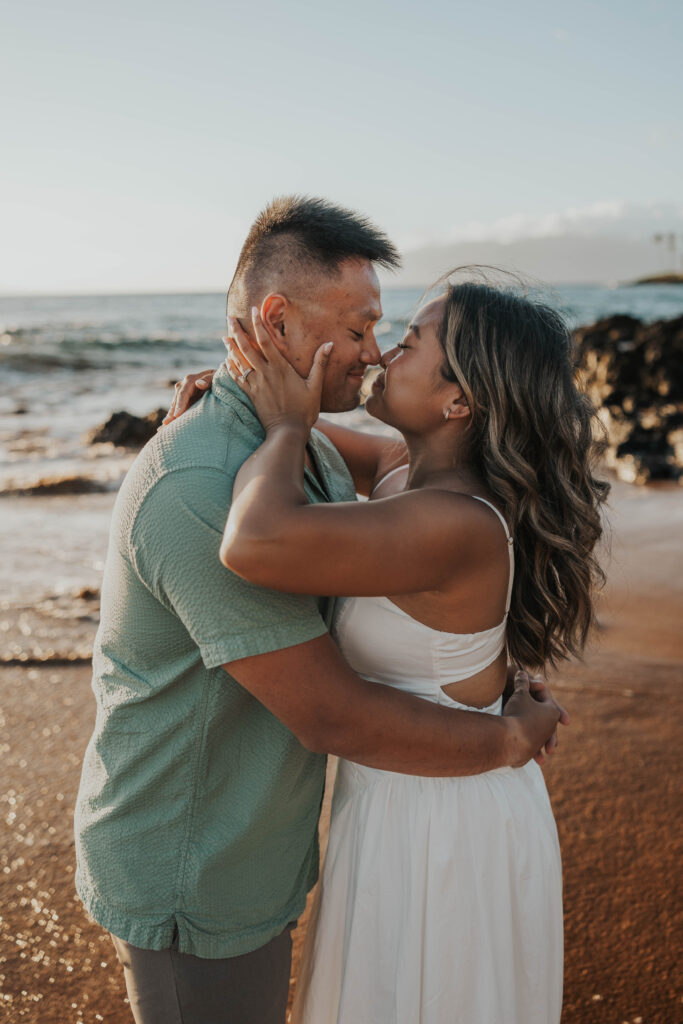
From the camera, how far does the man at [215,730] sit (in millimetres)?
1620

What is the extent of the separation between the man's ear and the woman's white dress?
63 cm

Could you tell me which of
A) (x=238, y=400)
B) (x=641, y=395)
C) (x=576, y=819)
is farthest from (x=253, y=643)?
(x=641, y=395)

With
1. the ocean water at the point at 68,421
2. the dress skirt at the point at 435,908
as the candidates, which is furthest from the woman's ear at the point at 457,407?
the dress skirt at the point at 435,908

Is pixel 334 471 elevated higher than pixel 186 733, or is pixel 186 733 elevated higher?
pixel 334 471

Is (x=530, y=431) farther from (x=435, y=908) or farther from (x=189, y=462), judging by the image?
(x=435, y=908)

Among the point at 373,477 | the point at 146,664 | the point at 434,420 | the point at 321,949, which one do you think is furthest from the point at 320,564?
the point at 373,477

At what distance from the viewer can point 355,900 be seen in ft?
6.48

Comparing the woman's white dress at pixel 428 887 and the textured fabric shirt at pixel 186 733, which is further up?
the textured fabric shirt at pixel 186 733

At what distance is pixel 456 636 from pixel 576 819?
1.80 m

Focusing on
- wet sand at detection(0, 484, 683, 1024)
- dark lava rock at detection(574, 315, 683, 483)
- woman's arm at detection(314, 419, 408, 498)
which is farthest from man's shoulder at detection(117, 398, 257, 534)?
dark lava rock at detection(574, 315, 683, 483)

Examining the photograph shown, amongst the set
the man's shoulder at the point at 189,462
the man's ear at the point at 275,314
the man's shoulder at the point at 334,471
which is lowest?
the man's shoulder at the point at 334,471

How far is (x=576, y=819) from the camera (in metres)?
3.40

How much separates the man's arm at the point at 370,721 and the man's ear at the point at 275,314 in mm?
717

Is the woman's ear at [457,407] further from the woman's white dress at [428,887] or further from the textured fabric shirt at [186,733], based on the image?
the textured fabric shirt at [186,733]
